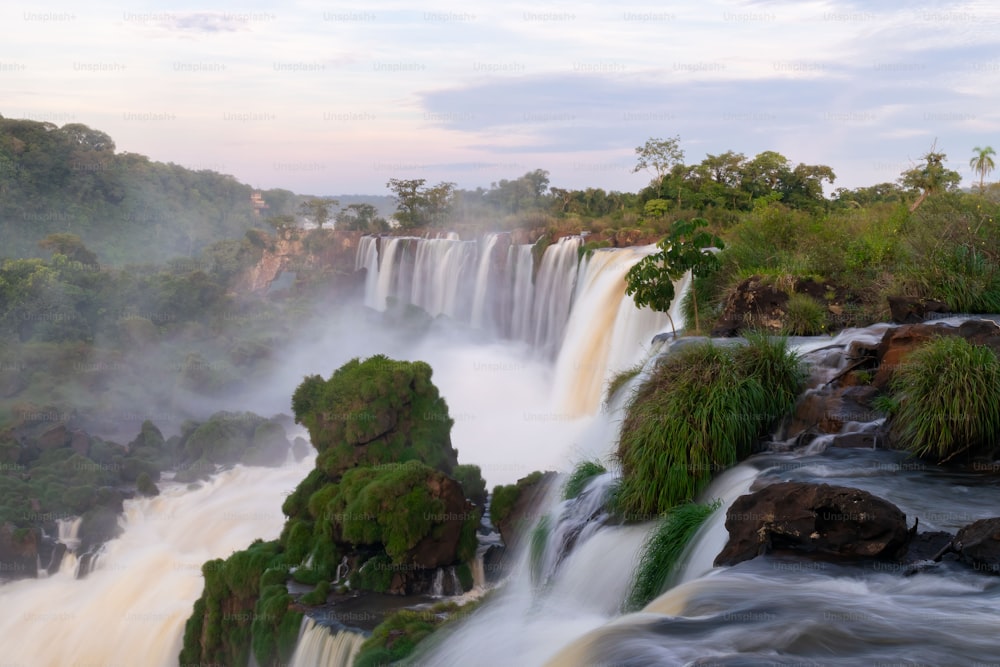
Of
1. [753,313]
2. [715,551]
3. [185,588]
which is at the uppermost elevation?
[753,313]

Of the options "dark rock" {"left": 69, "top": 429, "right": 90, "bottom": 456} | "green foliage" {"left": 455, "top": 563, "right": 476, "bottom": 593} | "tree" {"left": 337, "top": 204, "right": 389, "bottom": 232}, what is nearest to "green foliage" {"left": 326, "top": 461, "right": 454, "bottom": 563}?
"green foliage" {"left": 455, "top": 563, "right": 476, "bottom": 593}

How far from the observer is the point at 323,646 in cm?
1153

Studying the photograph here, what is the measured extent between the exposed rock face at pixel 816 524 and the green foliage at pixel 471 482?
942 cm

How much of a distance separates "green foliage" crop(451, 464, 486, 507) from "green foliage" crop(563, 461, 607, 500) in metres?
4.93

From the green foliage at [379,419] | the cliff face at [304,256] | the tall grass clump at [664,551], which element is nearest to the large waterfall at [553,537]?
the tall grass clump at [664,551]

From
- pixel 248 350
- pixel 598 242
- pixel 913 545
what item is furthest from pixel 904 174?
pixel 248 350

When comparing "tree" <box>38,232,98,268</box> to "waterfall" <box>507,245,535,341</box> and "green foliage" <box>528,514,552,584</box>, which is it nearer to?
"waterfall" <box>507,245,535,341</box>

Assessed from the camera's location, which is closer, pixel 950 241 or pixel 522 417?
pixel 950 241

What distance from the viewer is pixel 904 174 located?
85.3 ft

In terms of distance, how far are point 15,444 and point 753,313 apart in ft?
76.0

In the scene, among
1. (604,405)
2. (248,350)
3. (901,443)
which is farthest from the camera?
(248,350)

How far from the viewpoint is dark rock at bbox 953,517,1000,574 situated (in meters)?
6.05

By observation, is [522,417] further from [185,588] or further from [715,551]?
[715,551]

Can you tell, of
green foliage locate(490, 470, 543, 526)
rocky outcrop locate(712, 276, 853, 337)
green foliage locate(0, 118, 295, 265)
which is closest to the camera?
rocky outcrop locate(712, 276, 853, 337)
